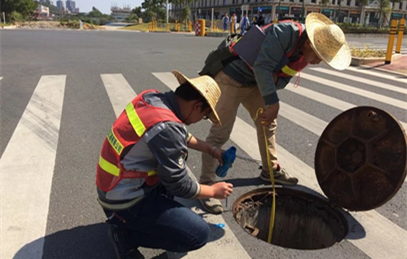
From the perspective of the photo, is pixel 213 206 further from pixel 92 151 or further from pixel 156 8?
pixel 156 8

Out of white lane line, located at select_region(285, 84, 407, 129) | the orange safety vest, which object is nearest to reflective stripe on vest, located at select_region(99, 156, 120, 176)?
the orange safety vest

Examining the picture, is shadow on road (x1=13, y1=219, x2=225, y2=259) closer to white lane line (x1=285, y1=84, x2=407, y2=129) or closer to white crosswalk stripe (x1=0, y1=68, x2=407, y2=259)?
white crosswalk stripe (x1=0, y1=68, x2=407, y2=259)

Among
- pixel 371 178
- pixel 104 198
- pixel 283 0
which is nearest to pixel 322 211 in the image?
pixel 371 178

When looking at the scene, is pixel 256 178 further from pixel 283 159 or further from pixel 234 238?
pixel 234 238

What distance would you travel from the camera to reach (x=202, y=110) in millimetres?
2156

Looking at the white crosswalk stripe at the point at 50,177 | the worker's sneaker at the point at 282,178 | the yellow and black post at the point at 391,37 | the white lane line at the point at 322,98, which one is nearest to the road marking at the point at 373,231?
the white crosswalk stripe at the point at 50,177

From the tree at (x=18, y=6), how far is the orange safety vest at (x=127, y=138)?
63292 mm

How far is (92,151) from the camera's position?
4.18m

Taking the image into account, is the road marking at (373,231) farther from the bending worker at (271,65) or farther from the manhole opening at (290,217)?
the bending worker at (271,65)

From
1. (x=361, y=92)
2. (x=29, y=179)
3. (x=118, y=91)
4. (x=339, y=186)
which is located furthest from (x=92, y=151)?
(x=361, y=92)

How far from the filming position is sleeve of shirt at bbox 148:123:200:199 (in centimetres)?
194

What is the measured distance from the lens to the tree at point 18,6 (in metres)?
56.7

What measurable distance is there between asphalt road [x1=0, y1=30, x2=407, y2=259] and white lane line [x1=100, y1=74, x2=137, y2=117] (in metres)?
0.02

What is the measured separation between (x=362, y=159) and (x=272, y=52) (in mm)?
1181
